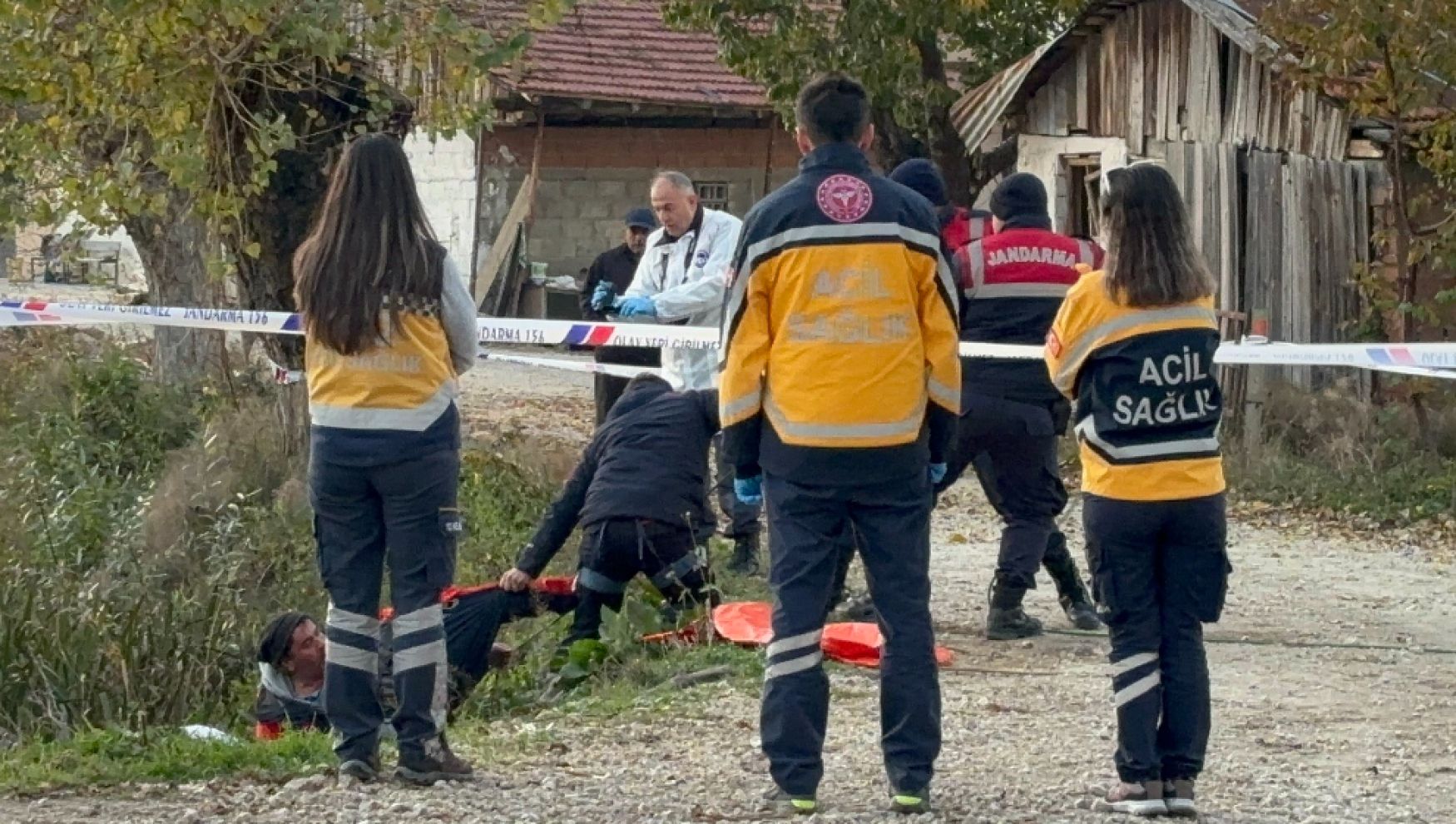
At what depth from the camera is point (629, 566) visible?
8.62m

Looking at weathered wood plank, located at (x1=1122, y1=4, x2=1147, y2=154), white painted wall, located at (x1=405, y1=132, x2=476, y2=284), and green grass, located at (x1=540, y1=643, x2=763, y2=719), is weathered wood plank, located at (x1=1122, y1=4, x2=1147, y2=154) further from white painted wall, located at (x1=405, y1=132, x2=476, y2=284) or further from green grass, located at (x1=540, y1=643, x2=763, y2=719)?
green grass, located at (x1=540, y1=643, x2=763, y2=719)

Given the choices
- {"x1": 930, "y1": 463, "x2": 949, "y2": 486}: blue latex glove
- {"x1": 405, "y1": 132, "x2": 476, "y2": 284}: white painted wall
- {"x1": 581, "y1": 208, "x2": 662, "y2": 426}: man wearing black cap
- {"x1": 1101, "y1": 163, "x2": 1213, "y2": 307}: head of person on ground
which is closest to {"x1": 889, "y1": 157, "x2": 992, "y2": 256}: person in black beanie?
{"x1": 930, "y1": 463, "x2": 949, "y2": 486}: blue latex glove

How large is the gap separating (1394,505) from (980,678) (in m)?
6.13

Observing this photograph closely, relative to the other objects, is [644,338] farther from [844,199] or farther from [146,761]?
[844,199]

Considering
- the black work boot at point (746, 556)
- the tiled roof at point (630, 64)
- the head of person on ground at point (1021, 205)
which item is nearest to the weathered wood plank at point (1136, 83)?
the tiled roof at point (630, 64)

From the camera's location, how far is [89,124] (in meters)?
13.6

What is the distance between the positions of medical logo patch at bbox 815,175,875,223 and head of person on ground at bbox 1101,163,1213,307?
27.3 inches

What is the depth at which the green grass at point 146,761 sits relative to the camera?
654 centimetres

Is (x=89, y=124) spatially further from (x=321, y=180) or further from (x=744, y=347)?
(x=744, y=347)

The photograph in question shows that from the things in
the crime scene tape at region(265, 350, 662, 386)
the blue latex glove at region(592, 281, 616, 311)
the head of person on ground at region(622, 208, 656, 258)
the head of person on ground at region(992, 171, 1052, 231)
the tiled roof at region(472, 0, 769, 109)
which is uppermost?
the tiled roof at region(472, 0, 769, 109)

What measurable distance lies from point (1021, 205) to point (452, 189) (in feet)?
62.7

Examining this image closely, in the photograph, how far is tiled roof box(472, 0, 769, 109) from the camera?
2595 cm

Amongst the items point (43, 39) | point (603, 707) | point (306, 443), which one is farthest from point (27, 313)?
point (603, 707)

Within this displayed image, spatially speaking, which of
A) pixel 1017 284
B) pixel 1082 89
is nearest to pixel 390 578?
pixel 1017 284
